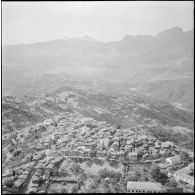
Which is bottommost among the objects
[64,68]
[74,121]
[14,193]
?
[14,193]

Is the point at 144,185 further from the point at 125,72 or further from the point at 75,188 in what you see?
the point at 125,72

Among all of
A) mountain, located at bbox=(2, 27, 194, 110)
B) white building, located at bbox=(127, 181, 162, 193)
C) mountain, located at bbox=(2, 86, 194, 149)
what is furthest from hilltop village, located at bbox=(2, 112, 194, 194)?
mountain, located at bbox=(2, 27, 194, 110)

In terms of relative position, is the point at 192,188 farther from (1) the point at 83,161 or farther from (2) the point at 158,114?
(2) the point at 158,114

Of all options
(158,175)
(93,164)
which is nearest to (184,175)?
(158,175)

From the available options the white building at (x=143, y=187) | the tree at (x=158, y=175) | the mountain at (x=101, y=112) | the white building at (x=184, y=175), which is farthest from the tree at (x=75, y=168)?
the mountain at (x=101, y=112)

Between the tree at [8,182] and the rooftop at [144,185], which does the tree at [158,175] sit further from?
the tree at [8,182]

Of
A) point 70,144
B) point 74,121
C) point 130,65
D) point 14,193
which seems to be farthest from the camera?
point 130,65

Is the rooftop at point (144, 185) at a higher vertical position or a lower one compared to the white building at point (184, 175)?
lower

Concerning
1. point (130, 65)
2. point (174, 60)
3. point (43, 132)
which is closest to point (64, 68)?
point (130, 65)
